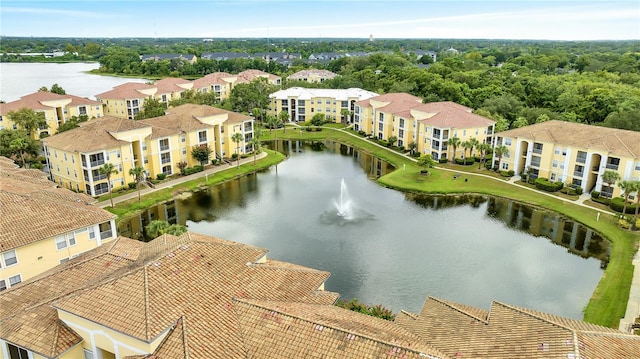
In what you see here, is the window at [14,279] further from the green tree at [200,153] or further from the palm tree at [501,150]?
the palm tree at [501,150]

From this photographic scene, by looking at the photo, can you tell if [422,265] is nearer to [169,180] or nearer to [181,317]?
[181,317]

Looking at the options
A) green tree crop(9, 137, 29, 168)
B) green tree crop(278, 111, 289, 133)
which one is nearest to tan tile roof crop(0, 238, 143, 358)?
green tree crop(9, 137, 29, 168)

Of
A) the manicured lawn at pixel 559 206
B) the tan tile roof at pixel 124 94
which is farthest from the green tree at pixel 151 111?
the manicured lawn at pixel 559 206

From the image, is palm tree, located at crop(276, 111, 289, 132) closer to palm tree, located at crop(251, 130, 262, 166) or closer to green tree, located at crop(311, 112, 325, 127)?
green tree, located at crop(311, 112, 325, 127)

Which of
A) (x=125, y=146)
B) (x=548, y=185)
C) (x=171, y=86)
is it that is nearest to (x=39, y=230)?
(x=125, y=146)

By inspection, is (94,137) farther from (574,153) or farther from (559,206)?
(574,153)

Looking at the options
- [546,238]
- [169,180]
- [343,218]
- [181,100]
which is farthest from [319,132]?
[546,238]
